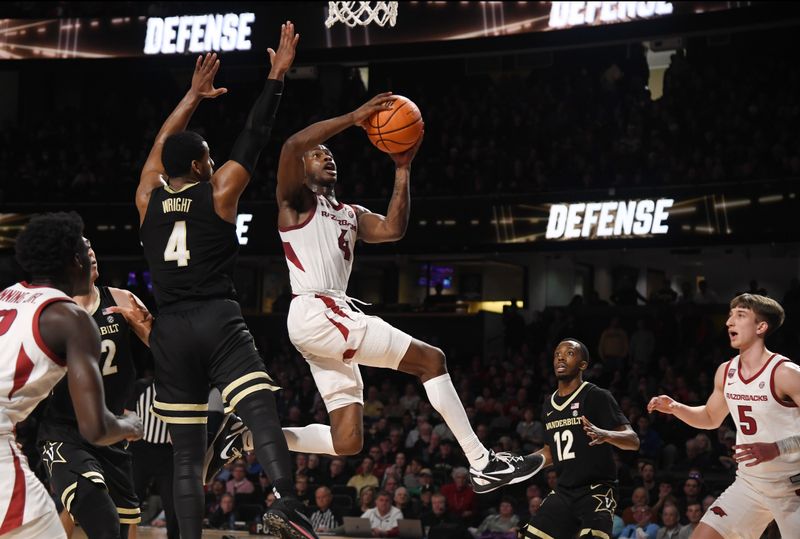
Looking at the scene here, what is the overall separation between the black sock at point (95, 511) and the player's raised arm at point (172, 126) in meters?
1.47

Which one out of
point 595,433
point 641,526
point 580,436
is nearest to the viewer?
point 595,433

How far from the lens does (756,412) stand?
259 inches

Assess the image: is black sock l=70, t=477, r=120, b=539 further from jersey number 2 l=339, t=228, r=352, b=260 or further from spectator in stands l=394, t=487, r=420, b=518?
spectator in stands l=394, t=487, r=420, b=518

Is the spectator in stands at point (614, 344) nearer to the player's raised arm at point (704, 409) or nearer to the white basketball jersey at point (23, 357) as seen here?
the player's raised arm at point (704, 409)

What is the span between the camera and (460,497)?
13.3 metres

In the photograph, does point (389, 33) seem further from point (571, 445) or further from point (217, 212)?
point (217, 212)

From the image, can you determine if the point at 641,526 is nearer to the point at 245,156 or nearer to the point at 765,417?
the point at 765,417

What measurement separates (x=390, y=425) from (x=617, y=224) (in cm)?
536

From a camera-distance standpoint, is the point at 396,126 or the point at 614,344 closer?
the point at 396,126

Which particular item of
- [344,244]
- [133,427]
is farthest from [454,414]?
[133,427]

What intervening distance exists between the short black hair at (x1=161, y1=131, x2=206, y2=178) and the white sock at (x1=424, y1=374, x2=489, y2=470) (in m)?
1.91

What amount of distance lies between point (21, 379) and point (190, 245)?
1.62 meters

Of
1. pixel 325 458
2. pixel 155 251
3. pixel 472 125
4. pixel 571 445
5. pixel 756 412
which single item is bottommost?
pixel 325 458

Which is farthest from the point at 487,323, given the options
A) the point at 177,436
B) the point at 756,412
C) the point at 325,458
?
the point at 177,436
